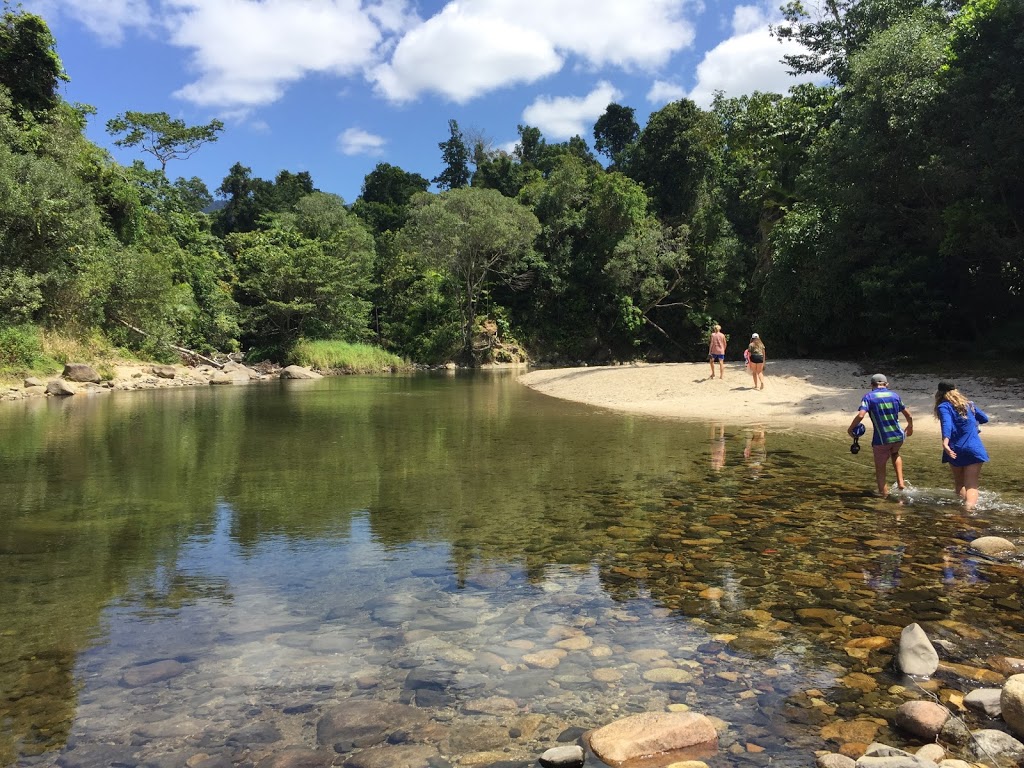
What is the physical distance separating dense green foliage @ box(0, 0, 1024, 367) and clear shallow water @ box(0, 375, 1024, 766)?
1441 cm

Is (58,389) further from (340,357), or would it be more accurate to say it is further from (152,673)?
(152,673)

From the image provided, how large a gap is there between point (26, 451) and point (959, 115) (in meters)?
25.6

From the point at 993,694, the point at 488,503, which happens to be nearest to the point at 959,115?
the point at 488,503

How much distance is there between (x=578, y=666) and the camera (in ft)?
14.1

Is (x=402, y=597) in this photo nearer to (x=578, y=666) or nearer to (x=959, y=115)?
(x=578, y=666)

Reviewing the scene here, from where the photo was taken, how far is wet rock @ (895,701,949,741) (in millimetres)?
3365

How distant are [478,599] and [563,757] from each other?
2.29 m

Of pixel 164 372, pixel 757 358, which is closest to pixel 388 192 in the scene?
pixel 164 372

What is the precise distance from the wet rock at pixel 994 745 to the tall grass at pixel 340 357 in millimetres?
43735

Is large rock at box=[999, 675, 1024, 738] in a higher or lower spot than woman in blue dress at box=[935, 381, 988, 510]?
lower

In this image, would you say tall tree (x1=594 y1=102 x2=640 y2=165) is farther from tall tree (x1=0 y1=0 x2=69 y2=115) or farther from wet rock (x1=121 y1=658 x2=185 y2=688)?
wet rock (x1=121 y1=658 x2=185 y2=688)

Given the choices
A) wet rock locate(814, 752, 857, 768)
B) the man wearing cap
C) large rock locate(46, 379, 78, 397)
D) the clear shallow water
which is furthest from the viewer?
large rock locate(46, 379, 78, 397)

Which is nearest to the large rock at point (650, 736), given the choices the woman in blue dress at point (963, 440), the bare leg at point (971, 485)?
the woman in blue dress at point (963, 440)

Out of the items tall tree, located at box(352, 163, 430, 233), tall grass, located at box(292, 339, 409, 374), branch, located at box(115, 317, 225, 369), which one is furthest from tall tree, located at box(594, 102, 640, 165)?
branch, located at box(115, 317, 225, 369)
